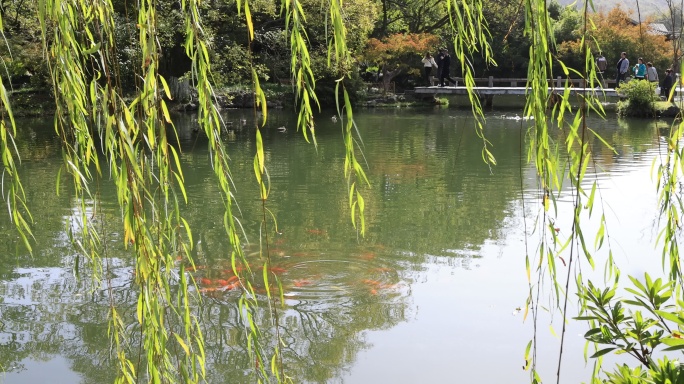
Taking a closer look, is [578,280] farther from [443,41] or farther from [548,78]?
[443,41]

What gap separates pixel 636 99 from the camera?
1695 cm

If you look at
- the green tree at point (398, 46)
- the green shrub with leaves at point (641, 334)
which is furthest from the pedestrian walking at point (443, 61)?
the green shrub with leaves at point (641, 334)

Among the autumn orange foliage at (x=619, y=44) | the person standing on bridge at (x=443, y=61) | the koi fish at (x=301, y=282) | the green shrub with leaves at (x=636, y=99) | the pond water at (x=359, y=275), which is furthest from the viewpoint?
the autumn orange foliage at (x=619, y=44)

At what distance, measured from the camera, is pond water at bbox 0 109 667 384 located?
155 inches

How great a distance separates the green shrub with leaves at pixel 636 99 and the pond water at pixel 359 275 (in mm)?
7734

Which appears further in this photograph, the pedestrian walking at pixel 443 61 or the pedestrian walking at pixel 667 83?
the pedestrian walking at pixel 443 61

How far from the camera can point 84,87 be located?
189 centimetres

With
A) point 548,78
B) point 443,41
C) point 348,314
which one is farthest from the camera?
point 443,41

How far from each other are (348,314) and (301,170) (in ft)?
17.2

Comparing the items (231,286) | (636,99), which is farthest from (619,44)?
(231,286)

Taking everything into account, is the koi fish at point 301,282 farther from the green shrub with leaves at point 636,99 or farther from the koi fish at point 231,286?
the green shrub with leaves at point 636,99

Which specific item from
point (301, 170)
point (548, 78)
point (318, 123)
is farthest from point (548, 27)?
point (318, 123)

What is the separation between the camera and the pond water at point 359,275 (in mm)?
3943

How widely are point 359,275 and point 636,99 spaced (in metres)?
13.5
